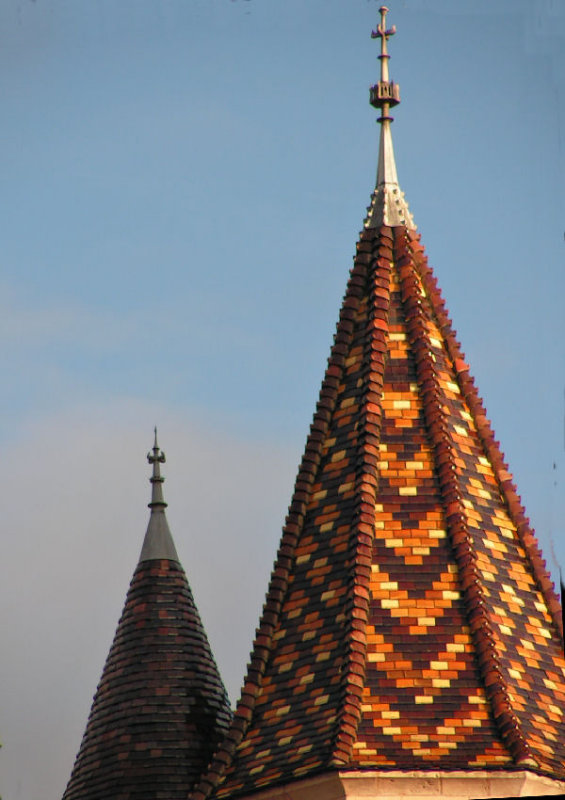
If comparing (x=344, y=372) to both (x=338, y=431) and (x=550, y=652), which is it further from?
(x=550, y=652)

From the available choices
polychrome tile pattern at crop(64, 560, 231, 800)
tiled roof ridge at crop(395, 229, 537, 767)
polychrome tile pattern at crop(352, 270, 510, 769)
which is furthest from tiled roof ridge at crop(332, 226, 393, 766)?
polychrome tile pattern at crop(64, 560, 231, 800)

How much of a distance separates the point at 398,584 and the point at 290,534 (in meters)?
2.03

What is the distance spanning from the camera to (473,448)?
150ft

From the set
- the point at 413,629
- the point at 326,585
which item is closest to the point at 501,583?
the point at 413,629

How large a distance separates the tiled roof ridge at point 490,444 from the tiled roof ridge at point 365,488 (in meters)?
0.60

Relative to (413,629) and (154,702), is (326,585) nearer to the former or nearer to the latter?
(413,629)

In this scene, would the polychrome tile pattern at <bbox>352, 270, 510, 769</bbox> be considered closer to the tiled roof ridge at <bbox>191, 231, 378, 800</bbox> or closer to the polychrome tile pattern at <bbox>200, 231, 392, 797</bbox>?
the polychrome tile pattern at <bbox>200, 231, 392, 797</bbox>

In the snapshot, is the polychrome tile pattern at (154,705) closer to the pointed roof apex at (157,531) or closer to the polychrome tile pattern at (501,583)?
the pointed roof apex at (157,531)

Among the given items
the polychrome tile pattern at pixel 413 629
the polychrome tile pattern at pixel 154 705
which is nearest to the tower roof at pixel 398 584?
the polychrome tile pattern at pixel 413 629

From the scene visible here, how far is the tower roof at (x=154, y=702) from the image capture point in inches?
1820

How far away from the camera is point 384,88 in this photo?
158ft

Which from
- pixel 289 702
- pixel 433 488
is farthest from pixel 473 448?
pixel 289 702

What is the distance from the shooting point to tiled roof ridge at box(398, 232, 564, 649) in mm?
45062

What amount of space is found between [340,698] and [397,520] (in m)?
2.90
